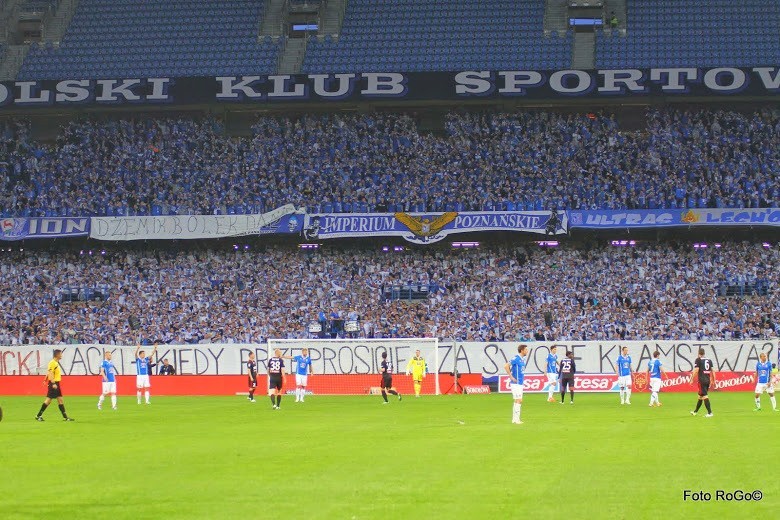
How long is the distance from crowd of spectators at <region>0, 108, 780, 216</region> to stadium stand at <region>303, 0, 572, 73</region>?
9.88 ft

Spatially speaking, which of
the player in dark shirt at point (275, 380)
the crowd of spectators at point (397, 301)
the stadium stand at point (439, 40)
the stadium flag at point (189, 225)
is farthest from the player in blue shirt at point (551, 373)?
the stadium stand at point (439, 40)

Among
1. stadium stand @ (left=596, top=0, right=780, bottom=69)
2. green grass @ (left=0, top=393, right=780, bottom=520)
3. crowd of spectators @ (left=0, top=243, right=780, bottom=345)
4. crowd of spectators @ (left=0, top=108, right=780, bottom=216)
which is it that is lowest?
green grass @ (left=0, top=393, right=780, bottom=520)

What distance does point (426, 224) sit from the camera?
60.5 metres

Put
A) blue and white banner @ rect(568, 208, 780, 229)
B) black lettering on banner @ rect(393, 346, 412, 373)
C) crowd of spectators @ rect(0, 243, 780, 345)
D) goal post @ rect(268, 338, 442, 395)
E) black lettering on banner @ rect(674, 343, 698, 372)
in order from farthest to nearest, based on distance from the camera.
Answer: blue and white banner @ rect(568, 208, 780, 229), crowd of spectators @ rect(0, 243, 780, 345), black lettering on banner @ rect(393, 346, 412, 373), black lettering on banner @ rect(674, 343, 698, 372), goal post @ rect(268, 338, 442, 395)

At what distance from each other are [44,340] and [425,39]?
27.7 meters

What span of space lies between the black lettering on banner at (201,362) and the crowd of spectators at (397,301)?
5.20 metres

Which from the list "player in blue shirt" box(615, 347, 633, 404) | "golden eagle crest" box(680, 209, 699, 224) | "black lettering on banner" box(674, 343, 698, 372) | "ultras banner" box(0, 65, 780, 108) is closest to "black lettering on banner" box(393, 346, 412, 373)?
"black lettering on banner" box(674, 343, 698, 372)

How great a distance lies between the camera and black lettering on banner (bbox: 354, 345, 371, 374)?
5212 cm

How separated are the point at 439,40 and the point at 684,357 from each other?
1041 inches

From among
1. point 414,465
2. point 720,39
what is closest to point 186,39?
point 720,39

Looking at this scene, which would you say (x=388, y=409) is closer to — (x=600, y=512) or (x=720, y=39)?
(x=600, y=512)

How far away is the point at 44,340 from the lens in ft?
194

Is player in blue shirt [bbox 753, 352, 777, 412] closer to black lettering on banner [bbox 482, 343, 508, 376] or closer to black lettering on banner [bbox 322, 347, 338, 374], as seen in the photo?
black lettering on banner [bbox 482, 343, 508, 376]

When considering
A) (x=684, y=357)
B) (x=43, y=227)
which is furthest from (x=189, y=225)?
(x=684, y=357)
